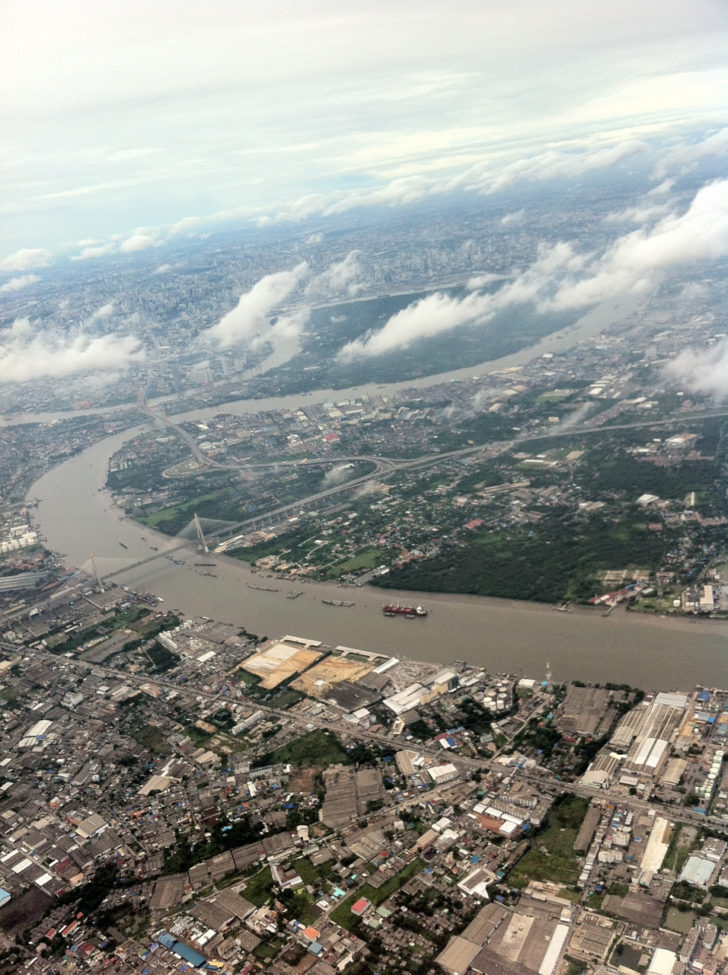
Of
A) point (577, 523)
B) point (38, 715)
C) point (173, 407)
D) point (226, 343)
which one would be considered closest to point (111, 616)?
point (38, 715)

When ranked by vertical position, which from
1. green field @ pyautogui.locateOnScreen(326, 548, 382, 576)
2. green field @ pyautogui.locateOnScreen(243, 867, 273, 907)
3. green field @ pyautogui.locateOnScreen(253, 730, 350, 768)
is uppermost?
green field @ pyautogui.locateOnScreen(326, 548, 382, 576)

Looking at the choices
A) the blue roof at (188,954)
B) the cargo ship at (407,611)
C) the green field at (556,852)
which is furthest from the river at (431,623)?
the blue roof at (188,954)

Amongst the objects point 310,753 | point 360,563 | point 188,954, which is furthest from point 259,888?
point 360,563

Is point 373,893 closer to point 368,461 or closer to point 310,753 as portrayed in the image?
point 310,753

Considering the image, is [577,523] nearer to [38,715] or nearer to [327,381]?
[38,715]

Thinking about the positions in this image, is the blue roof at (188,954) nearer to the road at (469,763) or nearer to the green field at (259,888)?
the green field at (259,888)

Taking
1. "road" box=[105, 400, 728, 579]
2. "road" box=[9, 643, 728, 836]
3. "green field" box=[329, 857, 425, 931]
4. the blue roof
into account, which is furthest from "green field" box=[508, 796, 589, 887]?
"road" box=[105, 400, 728, 579]

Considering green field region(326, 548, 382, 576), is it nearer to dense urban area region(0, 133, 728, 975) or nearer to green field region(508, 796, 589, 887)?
dense urban area region(0, 133, 728, 975)
